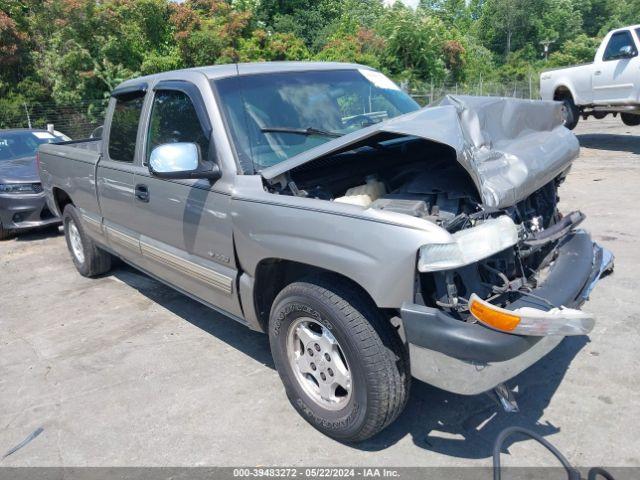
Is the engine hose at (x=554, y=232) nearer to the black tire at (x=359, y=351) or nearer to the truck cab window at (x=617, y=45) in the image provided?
the black tire at (x=359, y=351)

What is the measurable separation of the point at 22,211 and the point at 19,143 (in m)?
2.01

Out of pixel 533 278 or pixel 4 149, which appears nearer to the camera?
pixel 533 278

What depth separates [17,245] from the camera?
796cm

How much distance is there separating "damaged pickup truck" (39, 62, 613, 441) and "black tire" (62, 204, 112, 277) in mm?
1582

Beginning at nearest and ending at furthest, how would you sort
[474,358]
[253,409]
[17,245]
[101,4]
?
[474,358] → [253,409] → [17,245] → [101,4]

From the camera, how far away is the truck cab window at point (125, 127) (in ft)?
14.9

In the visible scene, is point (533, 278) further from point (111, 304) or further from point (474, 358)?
point (111, 304)

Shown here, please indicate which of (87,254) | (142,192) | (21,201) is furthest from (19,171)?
(142,192)

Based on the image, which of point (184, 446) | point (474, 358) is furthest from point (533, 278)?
point (184, 446)

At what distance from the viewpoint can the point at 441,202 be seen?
9.60ft

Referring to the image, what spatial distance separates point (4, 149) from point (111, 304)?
5.24m

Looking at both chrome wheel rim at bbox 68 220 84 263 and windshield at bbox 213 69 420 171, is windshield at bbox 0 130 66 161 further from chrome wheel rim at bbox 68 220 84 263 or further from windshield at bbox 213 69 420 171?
windshield at bbox 213 69 420 171

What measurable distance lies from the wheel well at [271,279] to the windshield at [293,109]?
1.94 ft

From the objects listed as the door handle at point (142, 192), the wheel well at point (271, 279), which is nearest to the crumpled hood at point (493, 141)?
A: the wheel well at point (271, 279)
